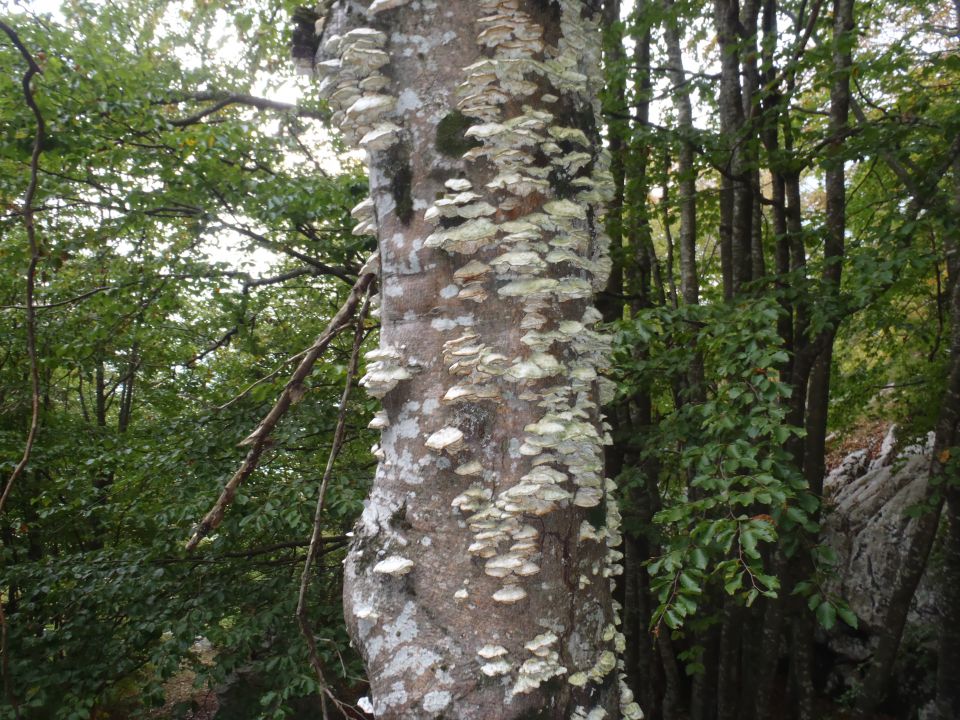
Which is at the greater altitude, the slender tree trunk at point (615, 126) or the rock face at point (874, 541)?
the slender tree trunk at point (615, 126)

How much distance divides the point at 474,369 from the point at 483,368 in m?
0.02

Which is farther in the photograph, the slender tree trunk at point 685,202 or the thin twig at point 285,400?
the slender tree trunk at point 685,202

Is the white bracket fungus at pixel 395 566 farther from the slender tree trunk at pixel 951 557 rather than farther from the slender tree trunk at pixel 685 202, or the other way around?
the slender tree trunk at pixel 685 202

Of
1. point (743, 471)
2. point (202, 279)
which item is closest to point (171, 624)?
point (202, 279)

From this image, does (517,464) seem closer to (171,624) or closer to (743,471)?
(743,471)

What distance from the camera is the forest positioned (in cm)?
102

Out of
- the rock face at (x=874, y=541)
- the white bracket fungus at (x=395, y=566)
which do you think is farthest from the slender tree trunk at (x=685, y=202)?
the white bracket fungus at (x=395, y=566)

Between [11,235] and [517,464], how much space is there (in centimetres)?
861

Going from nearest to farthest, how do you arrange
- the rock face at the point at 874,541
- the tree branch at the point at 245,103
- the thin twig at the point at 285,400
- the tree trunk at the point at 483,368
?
the tree trunk at the point at 483,368 < the thin twig at the point at 285,400 < the tree branch at the point at 245,103 < the rock face at the point at 874,541

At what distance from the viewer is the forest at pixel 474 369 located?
1.02 metres

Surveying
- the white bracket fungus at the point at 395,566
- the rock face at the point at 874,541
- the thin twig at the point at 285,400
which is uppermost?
the thin twig at the point at 285,400

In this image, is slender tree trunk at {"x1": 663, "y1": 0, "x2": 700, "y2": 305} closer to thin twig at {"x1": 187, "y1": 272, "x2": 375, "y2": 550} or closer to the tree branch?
the tree branch

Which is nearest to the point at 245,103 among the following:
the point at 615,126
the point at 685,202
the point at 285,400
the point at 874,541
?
the point at 615,126

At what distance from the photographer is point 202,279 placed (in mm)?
4449
